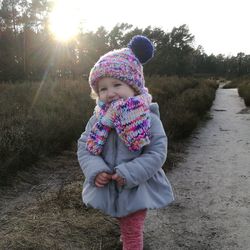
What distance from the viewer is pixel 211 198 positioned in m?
4.20

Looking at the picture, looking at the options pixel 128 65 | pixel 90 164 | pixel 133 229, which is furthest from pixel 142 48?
pixel 133 229

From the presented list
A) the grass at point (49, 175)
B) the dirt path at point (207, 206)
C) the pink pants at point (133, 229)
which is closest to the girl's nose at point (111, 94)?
the pink pants at point (133, 229)

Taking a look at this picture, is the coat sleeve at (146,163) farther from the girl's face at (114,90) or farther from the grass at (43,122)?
the grass at (43,122)

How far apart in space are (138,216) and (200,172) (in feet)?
10.5

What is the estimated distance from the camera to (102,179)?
2.15 m

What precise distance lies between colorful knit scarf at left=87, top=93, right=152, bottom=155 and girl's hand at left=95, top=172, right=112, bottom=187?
0.50ft

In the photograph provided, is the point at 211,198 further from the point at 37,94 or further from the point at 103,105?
the point at 37,94

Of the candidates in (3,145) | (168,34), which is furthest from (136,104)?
(168,34)

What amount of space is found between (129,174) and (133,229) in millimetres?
415

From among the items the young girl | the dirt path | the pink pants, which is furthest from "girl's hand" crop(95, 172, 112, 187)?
the dirt path

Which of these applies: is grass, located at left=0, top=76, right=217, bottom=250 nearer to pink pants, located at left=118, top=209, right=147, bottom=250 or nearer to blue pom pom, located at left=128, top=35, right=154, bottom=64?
pink pants, located at left=118, top=209, right=147, bottom=250

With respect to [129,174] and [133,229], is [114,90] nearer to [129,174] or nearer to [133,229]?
[129,174]

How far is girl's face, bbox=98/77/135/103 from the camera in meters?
2.22

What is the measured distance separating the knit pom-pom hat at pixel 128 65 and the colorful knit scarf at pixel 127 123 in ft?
0.35
